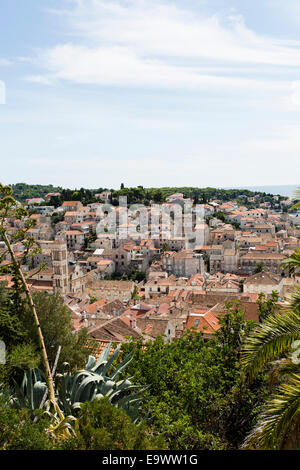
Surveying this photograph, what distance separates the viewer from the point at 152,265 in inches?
2389

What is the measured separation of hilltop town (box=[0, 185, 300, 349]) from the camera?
28.9m

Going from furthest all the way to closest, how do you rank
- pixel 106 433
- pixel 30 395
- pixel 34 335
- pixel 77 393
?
pixel 34 335
pixel 30 395
pixel 77 393
pixel 106 433

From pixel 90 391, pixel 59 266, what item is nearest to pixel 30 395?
pixel 90 391

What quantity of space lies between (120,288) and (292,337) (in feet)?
146

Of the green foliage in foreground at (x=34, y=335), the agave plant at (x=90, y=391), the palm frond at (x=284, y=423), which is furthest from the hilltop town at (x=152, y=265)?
the palm frond at (x=284, y=423)

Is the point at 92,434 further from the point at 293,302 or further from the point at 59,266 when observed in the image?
the point at 59,266

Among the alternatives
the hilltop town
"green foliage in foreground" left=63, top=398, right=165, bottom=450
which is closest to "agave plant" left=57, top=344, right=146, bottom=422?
"green foliage in foreground" left=63, top=398, right=165, bottom=450

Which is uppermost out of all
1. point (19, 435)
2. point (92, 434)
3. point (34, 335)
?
point (92, 434)

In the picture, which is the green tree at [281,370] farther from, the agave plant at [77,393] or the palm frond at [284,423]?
the agave plant at [77,393]

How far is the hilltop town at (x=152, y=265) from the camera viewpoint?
94.7 feet

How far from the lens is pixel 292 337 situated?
4.57 m

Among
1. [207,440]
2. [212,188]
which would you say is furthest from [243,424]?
[212,188]

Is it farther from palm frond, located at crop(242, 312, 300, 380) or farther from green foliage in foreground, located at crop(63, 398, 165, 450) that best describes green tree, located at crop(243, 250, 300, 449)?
green foliage in foreground, located at crop(63, 398, 165, 450)

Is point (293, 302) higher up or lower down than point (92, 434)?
higher up
